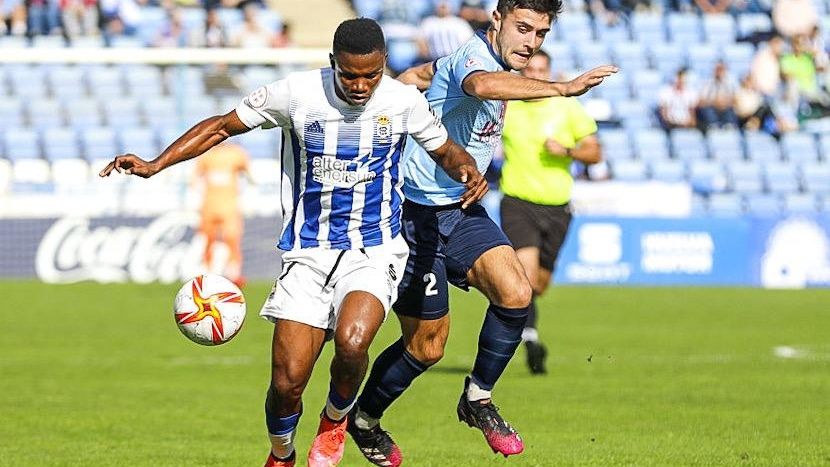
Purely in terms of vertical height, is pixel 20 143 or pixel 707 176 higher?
pixel 20 143

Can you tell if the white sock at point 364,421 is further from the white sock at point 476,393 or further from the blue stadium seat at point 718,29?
the blue stadium seat at point 718,29

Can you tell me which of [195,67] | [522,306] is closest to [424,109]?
[522,306]

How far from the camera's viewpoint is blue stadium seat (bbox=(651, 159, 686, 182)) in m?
25.9

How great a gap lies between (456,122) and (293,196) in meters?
1.20

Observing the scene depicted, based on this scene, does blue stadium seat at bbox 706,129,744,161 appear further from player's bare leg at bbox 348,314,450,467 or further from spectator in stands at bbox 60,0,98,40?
player's bare leg at bbox 348,314,450,467

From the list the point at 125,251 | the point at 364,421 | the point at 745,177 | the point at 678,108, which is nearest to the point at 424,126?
the point at 364,421

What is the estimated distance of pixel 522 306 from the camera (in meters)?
7.80

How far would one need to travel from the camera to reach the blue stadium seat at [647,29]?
2867cm

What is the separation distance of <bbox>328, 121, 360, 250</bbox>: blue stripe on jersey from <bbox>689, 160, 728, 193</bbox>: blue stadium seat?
18924 millimetres

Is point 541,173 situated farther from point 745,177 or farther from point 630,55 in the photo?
point 630,55

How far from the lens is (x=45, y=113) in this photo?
2250cm

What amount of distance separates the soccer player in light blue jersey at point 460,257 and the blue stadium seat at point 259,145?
1536cm

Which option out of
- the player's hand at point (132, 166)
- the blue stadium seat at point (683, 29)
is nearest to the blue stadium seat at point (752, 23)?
the blue stadium seat at point (683, 29)

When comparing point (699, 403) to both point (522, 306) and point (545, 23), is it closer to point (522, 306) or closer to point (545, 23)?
point (522, 306)
